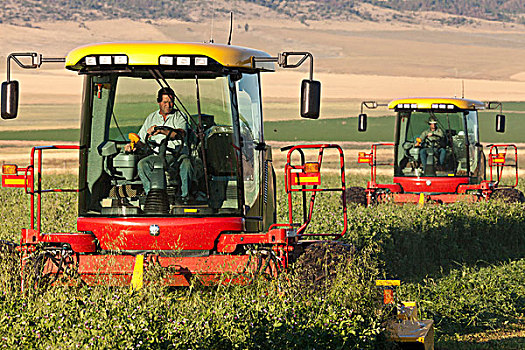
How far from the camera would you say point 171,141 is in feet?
27.8

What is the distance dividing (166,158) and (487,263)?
7507 millimetres

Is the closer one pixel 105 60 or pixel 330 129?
pixel 105 60

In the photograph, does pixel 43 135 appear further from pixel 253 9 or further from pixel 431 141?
pixel 253 9

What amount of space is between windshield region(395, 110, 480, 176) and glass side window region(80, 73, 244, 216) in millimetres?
12002

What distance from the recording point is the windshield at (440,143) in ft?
65.0

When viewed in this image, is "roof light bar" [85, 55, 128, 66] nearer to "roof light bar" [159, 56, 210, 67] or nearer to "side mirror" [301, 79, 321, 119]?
"roof light bar" [159, 56, 210, 67]

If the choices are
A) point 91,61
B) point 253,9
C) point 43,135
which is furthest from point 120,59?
point 253,9

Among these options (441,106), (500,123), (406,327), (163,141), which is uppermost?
(441,106)

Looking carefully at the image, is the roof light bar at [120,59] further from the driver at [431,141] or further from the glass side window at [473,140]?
the glass side window at [473,140]

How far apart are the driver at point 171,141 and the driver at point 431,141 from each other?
478 inches

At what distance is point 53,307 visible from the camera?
6758mm

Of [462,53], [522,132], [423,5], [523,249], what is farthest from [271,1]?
[523,249]

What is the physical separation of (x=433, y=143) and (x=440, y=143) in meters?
0.14

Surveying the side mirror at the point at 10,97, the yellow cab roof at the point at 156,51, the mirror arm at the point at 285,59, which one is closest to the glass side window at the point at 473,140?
the mirror arm at the point at 285,59
